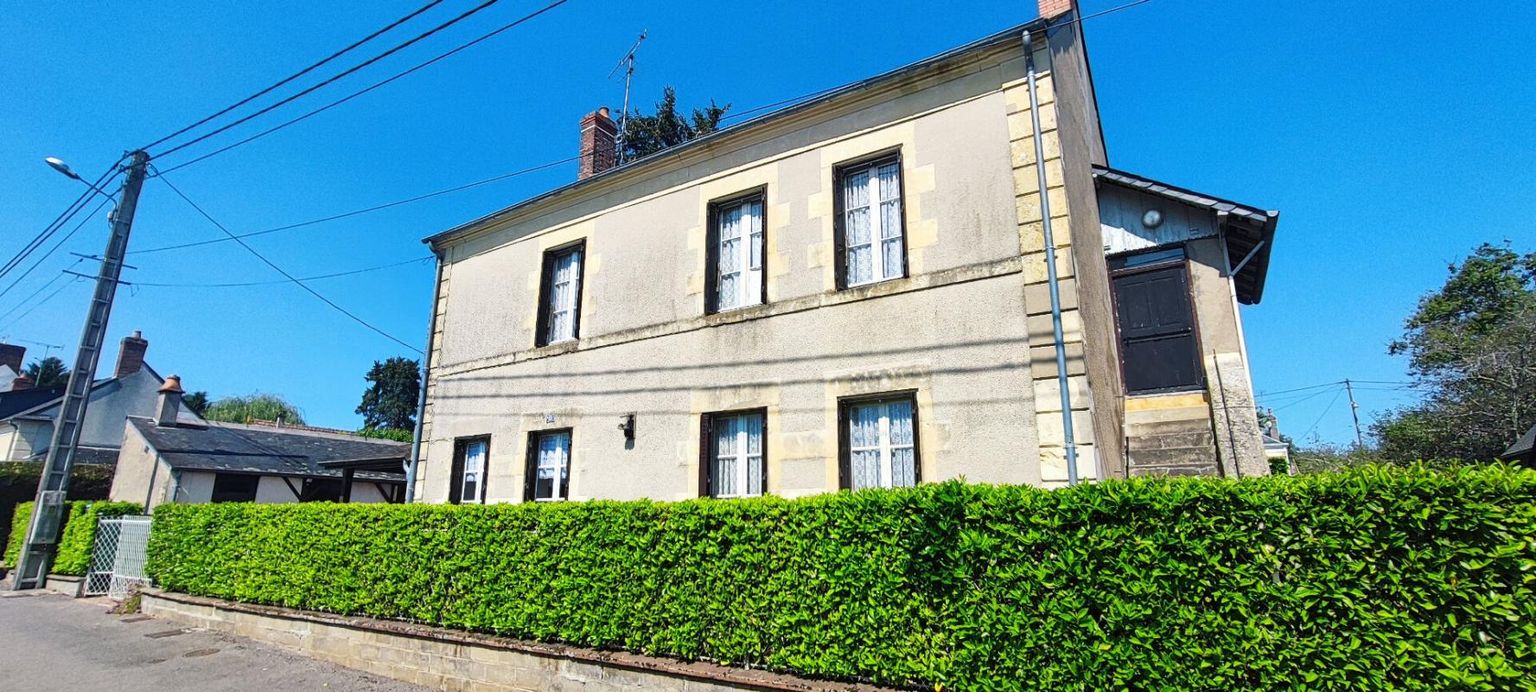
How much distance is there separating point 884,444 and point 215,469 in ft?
76.9

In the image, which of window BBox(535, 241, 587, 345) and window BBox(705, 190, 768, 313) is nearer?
window BBox(705, 190, 768, 313)

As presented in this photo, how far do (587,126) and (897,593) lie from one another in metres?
11.3

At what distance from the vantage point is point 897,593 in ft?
16.3

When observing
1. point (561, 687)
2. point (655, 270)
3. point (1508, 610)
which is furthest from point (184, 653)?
point (1508, 610)

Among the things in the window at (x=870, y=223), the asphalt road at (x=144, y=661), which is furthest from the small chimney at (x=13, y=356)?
the window at (x=870, y=223)

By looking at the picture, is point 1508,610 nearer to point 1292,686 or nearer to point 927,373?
point 1292,686

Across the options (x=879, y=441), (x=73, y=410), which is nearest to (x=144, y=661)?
(x=879, y=441)

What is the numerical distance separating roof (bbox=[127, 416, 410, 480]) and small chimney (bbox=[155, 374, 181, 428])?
27 centimetres

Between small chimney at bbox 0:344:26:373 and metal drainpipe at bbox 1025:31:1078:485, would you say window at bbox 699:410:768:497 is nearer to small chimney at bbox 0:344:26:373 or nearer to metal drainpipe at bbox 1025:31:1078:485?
metal drainpipe at bbox 1025:31:1078:485

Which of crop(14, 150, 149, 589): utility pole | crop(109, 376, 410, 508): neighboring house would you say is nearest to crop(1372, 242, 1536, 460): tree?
crop(109, 376, 410, 508): neighboring house

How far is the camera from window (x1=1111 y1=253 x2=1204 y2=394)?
9531 millimetres

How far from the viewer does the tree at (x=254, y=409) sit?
63.7m

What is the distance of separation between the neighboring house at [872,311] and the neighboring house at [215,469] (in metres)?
12.5

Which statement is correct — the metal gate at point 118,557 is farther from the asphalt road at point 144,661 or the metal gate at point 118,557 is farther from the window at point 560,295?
the window at point 560,295
